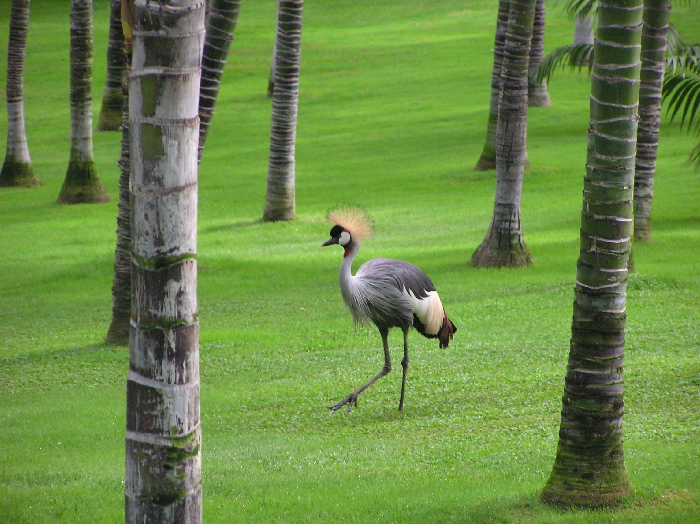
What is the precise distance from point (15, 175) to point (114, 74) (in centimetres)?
439

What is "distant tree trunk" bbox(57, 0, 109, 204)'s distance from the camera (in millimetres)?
20828

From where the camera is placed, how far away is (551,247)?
16672 mm

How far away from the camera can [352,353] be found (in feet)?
35.0

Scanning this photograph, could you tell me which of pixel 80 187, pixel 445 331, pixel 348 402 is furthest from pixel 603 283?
pixel 80 187

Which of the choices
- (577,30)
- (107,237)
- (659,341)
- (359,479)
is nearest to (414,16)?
(577,30)

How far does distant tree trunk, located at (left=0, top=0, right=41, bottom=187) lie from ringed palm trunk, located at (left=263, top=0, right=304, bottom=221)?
8701 millimetres

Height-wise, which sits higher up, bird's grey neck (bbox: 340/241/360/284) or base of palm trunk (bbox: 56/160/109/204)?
bird's grey neck (bbox: 340/241/360/284)

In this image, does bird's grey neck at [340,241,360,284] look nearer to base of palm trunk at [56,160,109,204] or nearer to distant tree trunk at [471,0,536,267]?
distant tree trunk at [471,0,536,267]

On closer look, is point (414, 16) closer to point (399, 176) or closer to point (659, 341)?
point (399, 176)

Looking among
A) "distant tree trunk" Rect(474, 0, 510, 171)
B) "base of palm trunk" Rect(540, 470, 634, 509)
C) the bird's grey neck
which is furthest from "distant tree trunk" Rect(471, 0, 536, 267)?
"base of palm trunk" Rect(540, 470, 634, 509)

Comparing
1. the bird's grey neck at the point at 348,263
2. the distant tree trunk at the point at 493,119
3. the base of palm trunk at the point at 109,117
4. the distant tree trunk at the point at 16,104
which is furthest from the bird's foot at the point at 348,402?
the base of palm trunk at the point at 109,117

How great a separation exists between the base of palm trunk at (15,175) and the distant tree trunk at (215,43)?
47.4 ft

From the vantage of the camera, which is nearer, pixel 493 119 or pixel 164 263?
pixel 164 263

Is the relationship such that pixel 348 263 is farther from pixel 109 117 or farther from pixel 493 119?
pixel 109 117
